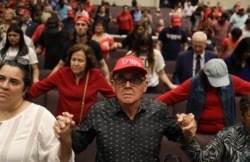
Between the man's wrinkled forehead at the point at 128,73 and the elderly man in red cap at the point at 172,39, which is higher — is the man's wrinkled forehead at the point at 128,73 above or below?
above

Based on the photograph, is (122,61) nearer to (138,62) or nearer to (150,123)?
(138,62)

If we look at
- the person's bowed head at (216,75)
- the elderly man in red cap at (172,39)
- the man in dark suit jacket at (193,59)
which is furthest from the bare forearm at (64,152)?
the elderly man in red cap at (172,39)

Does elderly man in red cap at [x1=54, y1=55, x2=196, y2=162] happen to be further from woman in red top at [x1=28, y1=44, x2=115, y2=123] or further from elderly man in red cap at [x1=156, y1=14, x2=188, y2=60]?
elderly man in red cap at [x1=156, y1=14, x2=188, y2=60]

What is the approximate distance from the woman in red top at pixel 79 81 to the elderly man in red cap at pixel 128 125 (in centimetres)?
148

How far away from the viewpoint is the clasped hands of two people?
6.80 feet

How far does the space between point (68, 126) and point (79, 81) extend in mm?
1839

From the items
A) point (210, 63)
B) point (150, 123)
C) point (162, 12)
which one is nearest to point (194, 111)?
point (210, 63)

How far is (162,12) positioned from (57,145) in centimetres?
1991

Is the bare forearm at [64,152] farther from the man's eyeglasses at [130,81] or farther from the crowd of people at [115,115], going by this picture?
the man's eyeglasses at [130,81]

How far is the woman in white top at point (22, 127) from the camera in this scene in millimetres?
2207

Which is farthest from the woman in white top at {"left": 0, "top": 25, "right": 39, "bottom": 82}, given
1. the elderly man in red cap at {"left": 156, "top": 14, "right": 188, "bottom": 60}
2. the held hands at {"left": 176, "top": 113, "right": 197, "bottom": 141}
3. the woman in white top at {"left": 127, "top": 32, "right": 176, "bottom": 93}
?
the held hands at {"left": 176, "top": 113, "right": 197, "bottom": 141}

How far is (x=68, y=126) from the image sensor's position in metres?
2.08

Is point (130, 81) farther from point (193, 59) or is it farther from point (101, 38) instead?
point (101, 38)

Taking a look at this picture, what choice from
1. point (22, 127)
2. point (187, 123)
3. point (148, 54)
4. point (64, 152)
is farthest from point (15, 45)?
point (187, 123)
